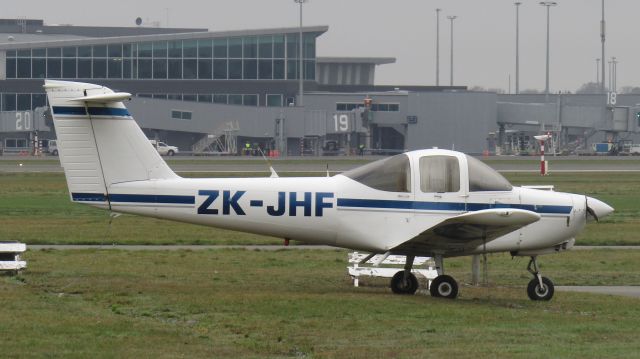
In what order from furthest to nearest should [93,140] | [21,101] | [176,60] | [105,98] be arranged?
[176,60] < [21,101] < [93,140] < [105,98]

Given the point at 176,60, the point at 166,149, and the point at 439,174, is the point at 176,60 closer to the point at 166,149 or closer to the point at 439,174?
the point at 166,149

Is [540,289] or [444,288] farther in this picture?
[540,289]

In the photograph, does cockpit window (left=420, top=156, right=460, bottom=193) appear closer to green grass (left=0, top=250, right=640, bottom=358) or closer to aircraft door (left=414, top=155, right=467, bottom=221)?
aircraft door (left=414, top=155, right=467, bottom=221)

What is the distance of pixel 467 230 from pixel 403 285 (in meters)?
1.44

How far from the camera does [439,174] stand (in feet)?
52.5

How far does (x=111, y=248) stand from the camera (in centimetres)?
2325

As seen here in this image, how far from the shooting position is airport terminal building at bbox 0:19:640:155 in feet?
280

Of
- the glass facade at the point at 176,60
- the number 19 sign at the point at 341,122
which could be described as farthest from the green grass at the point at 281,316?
the glass facade at the point at 176,60

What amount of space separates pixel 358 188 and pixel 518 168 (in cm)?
4576

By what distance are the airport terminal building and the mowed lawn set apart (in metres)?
40.9

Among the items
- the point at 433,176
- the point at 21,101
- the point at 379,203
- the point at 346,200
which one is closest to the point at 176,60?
the point at 21,101

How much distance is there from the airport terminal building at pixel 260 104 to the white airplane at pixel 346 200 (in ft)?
216

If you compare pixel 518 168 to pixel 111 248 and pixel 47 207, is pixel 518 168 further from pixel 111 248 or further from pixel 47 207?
pixel 111 248

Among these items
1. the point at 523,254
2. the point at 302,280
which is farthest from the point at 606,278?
the point at 302,280
